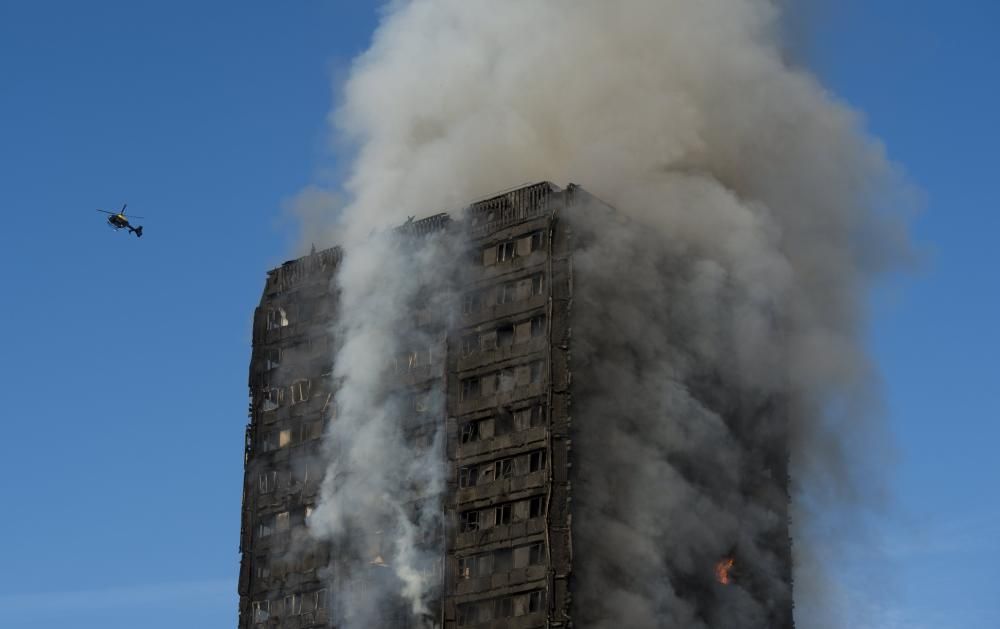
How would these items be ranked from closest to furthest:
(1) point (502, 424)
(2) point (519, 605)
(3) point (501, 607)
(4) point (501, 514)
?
(2) point (519, 605) → (3) point (501, 607) → (4) point (501, 514) → (1) point (502, 424)

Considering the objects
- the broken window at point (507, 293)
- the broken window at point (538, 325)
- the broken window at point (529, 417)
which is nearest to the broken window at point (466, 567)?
the broken window at point (529, 417)

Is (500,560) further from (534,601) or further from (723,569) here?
(723,569)

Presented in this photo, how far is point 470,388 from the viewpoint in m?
193

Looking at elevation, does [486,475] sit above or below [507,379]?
below

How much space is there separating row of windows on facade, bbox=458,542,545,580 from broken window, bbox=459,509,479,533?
218 cm

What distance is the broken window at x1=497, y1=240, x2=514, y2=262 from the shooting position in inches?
7603

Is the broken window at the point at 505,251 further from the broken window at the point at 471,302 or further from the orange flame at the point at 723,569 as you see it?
the orange flame at the point at 723,569

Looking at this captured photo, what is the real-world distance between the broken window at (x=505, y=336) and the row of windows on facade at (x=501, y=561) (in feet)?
51.0

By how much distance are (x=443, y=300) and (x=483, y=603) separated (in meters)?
24.1

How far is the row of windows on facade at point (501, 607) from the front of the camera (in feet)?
603

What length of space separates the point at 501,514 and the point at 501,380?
33.2ft

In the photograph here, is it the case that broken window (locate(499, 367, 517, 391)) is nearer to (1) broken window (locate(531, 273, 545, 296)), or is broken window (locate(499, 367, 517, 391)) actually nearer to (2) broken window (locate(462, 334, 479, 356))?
→ (2) broken window (locate(462, 334, 479, 356))

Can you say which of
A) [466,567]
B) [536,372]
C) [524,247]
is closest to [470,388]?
[536,372]

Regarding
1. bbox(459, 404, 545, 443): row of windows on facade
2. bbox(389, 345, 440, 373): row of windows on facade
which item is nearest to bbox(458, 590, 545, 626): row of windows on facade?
bbox(459, 404, 545, 443): row of windows on facade
